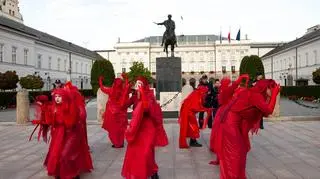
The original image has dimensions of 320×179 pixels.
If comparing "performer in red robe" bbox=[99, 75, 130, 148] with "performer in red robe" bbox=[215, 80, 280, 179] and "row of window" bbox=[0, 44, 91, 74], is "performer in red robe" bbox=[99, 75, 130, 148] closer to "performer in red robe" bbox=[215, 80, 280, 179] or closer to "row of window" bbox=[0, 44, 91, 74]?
"performer in red robe" bbox=[215, 80, 280, 179]

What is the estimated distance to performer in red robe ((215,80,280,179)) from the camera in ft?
19.6

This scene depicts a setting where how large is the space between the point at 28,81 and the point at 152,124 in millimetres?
31962

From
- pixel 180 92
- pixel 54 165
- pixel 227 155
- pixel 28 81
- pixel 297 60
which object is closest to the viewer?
pixel 227 155

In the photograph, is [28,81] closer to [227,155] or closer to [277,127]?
[277,127]

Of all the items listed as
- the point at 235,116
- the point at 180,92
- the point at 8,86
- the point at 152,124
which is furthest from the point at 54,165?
the point at 8,86

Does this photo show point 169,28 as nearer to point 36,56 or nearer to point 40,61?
point 36,56

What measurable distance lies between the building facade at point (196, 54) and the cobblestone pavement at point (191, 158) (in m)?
88.9

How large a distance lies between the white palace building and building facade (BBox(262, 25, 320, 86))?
33.1 metres

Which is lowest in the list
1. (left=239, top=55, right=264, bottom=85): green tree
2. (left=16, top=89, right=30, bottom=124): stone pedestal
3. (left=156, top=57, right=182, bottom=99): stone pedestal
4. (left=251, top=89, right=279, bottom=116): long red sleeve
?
(left=16, top=89, right=30, bottom=124): stone pedestal

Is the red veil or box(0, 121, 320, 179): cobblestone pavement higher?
the red veil

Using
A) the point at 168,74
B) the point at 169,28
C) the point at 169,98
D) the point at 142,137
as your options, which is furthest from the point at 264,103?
the point at 169,28

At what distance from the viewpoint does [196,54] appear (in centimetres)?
10500

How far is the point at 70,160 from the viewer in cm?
655

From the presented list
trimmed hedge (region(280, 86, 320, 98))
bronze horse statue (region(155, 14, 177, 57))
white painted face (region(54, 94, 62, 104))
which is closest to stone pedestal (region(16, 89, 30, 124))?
bronze horse statue (region(155, 14, 177, 57))
